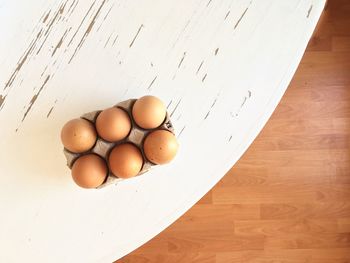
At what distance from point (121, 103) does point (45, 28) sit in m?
0.20

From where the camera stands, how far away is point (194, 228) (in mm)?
1325

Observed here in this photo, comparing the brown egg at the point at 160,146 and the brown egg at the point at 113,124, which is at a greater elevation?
the brown egg at the point at 113,124

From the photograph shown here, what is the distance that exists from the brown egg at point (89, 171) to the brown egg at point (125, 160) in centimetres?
2

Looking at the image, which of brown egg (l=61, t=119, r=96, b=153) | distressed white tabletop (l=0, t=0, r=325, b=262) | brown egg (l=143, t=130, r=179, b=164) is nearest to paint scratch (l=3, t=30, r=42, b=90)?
distressed white tabletop (l=0, t=0, r=325, b=262)

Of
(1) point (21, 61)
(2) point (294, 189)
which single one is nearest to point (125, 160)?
(1) point (21, 61)

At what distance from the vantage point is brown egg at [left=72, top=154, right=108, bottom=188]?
637 mm

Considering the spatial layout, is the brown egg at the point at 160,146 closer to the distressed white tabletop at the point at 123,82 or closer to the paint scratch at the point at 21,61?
the distressed white tabletop at the point at 123,82

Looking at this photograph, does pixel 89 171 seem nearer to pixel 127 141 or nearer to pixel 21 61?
pixel 127 141

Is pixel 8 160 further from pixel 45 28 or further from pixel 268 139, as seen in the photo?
pixel 268 139

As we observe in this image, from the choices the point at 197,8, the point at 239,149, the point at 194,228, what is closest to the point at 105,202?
the point at 239,149

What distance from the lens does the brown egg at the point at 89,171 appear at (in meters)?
0.64

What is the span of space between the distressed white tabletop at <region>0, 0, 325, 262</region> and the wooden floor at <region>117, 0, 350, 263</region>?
24.7 inches

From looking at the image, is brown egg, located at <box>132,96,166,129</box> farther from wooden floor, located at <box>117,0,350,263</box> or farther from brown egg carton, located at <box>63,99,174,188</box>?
wooden floor, located at <box>117,0,350,263</box>

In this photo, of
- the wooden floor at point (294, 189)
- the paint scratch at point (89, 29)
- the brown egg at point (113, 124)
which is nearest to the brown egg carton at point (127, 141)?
the brown egg at point (113, 124)
